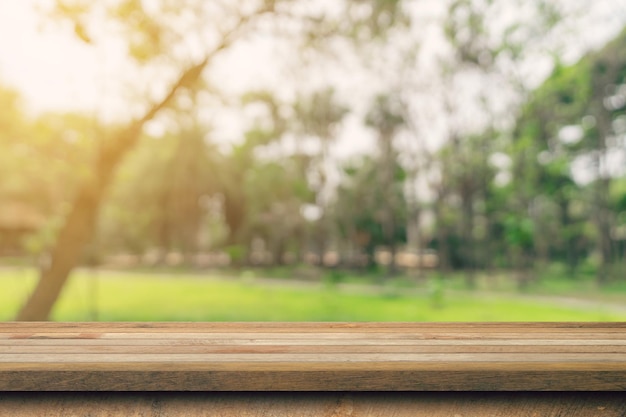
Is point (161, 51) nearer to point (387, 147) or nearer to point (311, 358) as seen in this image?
point (311, 358)

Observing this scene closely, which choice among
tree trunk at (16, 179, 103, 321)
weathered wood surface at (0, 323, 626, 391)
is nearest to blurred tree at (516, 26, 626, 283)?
tree trunk at (16, 179, 103, 321)

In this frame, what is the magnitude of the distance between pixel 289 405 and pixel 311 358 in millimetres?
138

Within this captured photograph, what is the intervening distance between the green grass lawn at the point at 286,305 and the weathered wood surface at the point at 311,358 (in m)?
8.77

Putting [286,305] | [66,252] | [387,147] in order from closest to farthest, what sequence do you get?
[66,252] < [286,305] < [387,147]

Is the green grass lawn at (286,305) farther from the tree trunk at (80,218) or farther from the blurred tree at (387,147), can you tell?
the blurred tree at (387,147)

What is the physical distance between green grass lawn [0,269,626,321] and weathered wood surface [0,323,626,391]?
28.8 ft

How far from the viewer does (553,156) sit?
67.1 feet

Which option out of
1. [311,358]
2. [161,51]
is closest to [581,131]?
[161,51]

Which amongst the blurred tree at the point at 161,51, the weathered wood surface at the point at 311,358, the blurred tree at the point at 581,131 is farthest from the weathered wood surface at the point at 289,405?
the blurred tree at the point at 581,131

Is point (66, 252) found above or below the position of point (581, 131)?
below

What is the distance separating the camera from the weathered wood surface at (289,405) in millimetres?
1546

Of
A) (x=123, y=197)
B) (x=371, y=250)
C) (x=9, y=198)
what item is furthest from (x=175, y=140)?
(x=9, y=198)

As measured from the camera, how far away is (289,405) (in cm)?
155

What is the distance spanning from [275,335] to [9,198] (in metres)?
34.1
